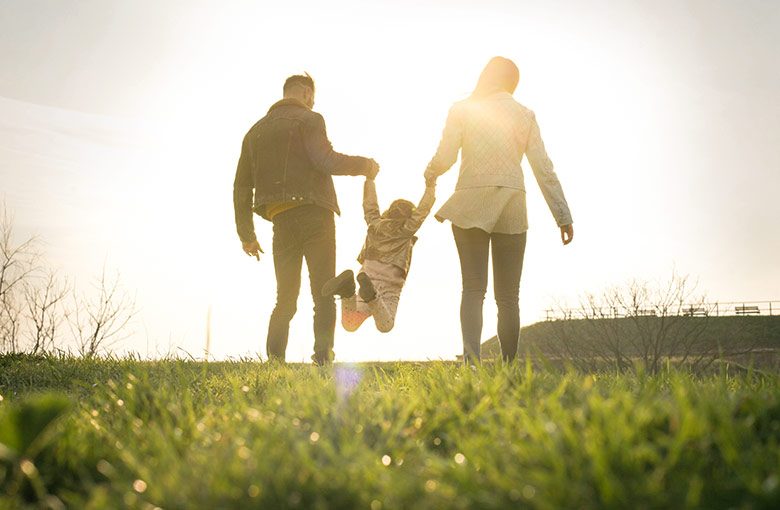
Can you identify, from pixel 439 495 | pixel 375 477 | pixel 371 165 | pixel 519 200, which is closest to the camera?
pixel 439 495

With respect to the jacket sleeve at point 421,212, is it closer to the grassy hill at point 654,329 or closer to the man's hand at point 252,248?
the man's hand at point 252,248

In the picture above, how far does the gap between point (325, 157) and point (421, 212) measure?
1.16 m

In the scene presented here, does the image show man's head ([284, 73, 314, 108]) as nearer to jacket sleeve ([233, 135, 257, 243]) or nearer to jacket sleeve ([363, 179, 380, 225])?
jacket sleeve ([233, 135, 257, 243])

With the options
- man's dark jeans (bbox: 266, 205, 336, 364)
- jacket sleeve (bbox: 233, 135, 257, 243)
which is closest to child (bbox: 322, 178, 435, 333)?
man's dark jeans (bbox: 266, 205, 336, 364)

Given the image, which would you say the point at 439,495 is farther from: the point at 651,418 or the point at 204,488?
the point at 651,418

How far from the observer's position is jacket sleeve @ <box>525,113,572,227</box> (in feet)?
20.2

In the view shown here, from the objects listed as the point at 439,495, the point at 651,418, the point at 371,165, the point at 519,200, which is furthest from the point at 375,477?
the point at 371,165

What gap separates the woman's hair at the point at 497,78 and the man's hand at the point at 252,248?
9.37ft

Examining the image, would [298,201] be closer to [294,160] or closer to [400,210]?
[294,160]

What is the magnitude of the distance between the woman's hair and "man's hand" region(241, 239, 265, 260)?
9.37 ft

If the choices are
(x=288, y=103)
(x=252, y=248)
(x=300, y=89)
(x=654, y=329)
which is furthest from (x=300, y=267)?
(x=654, y=329)

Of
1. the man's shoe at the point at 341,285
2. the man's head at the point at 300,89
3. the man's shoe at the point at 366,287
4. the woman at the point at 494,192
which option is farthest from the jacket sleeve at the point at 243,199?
the woman at the point at 494,192

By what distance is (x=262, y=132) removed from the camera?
7.21m

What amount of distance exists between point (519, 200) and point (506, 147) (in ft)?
1.56
